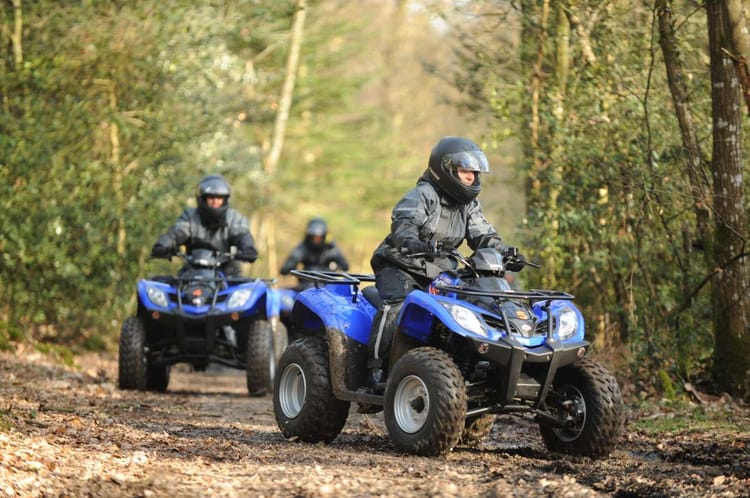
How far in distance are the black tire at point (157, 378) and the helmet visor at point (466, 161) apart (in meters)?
6.16

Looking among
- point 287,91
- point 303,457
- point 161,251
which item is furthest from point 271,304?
point 287,91

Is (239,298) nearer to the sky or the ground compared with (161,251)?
nearer to the ground

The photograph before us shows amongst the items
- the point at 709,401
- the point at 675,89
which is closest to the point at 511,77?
the point at 675,89

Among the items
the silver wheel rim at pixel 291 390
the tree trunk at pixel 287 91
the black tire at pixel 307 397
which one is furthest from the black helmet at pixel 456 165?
the tree trunk at pixel 287 91

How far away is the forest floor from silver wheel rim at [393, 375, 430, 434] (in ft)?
0.73

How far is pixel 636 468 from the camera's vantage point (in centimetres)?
720

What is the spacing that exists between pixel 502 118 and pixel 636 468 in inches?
296

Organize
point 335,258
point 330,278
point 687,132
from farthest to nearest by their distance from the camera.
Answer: point 335,258 < point 687,132 < point 330,278

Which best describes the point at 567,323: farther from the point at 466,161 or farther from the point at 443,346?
the point at 466,161

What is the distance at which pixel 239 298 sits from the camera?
1341 centimetres

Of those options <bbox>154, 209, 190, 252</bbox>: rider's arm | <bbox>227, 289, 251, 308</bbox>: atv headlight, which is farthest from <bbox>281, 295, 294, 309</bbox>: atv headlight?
<bbox>227, 289, 251, 308</bbox>: atv headlight

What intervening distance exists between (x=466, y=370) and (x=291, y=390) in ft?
4.85

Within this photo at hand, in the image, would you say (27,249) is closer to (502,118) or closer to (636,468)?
(502,118)

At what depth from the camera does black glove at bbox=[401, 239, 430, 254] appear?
798cm
